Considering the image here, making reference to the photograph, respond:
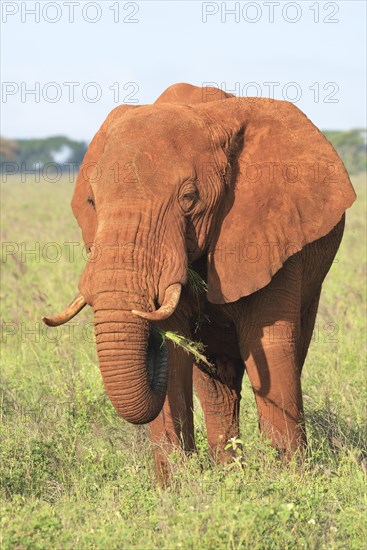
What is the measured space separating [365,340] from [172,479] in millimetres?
3787

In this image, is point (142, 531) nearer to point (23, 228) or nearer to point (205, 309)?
point (205, 309)

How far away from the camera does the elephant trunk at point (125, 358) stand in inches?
205

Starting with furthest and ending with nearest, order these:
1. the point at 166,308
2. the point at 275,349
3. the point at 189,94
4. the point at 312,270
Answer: the point at 312,270, the point at 189,94, the point at 275,349, the point at 166,308

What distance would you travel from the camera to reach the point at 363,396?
307 inches

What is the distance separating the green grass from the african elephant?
378mm

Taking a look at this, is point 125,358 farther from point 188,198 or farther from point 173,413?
point 173,413

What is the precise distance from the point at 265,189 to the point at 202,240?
0.49 m

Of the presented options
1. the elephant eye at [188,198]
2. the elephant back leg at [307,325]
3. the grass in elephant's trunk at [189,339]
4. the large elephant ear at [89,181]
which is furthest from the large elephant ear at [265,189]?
the elephant back leg at [307,325]

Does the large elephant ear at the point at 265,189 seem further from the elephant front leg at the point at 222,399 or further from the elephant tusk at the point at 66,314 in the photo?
the elephant front leg at the point at 222,399

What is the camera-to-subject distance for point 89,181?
6086mm

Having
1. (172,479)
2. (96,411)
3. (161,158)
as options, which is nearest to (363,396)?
(96,411)

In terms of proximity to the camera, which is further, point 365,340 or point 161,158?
point 365,340

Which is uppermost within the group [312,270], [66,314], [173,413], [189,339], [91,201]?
[91,201]

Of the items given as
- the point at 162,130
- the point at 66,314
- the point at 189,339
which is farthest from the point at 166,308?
the point at 162,130
